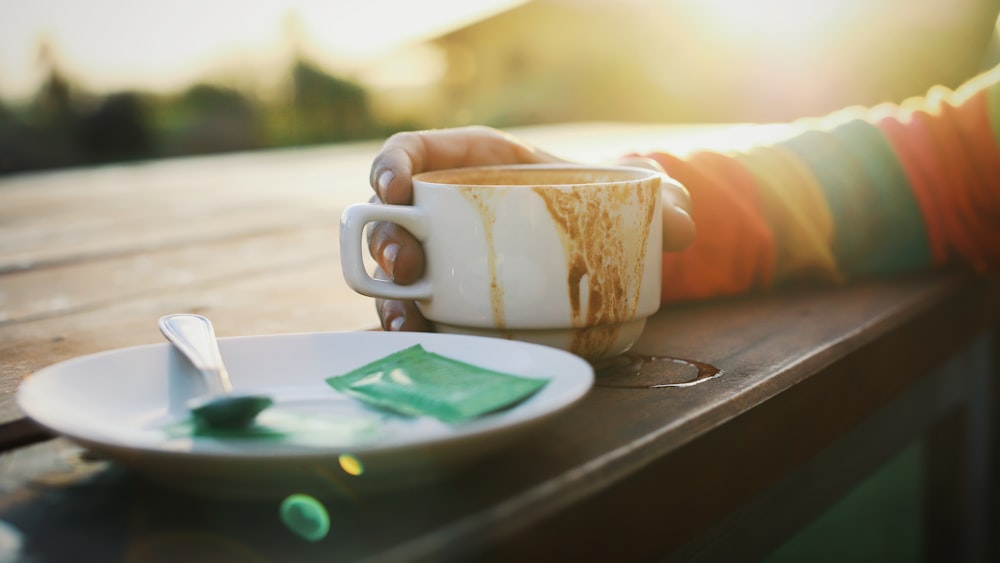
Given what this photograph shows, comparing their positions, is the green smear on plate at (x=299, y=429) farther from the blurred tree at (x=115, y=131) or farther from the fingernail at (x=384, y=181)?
the blurred tree at (x=115, y=131)

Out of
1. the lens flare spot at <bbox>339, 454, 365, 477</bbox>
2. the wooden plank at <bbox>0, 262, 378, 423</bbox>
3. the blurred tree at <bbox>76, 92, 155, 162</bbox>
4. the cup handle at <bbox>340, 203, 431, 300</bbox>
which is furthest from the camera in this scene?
the blurred tree at <bbox>76, 92, 155, 162</bbox>

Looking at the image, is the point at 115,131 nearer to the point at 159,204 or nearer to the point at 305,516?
the point at 159,204

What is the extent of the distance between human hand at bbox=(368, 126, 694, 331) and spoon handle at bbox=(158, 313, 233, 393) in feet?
0.42

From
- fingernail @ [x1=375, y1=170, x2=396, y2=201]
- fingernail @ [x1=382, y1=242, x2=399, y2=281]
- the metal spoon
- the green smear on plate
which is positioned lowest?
the green smear on plate

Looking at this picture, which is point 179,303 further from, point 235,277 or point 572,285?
point 572,285

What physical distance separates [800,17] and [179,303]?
3.56 m

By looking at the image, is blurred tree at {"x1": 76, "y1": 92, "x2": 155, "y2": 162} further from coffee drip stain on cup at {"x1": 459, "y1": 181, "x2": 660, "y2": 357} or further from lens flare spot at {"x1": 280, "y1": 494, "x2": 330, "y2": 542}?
lens flare spot at {"x1": 280, "y1": 494, "x2": 330, "y2": 542}

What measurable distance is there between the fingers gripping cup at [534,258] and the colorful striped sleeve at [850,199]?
9.8 inches

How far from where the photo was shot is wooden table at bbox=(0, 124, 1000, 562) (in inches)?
13.4

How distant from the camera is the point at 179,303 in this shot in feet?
2.84

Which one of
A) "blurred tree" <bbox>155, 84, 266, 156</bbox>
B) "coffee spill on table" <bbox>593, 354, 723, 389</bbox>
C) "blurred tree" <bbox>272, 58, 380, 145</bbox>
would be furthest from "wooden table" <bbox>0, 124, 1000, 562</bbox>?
"blurred tree" <bbox>272, 58, 380, 145</bbox>

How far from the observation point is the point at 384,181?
59cm

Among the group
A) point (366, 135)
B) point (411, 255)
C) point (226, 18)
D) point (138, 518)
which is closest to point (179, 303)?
point (411, 255)

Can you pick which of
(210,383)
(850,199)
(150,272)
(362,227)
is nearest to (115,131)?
(150,272)
